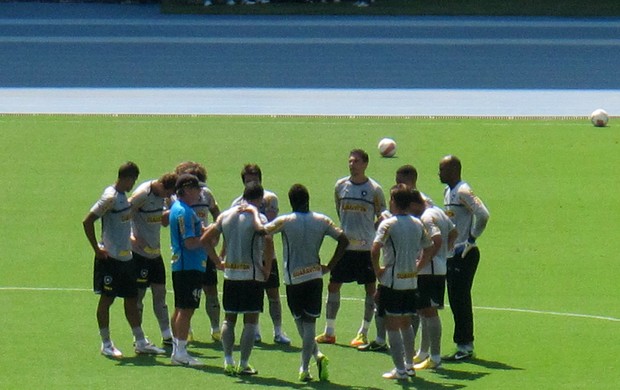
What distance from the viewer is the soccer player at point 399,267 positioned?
12117mm

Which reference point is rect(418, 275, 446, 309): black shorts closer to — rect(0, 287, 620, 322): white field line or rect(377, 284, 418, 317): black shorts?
rect(377, 284, 418, 317): black shorts

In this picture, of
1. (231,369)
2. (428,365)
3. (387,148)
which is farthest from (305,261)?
(387,148)

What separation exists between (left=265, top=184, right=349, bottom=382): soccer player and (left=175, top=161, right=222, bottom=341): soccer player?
135 cm

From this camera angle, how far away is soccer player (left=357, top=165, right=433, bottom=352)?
42.0ft

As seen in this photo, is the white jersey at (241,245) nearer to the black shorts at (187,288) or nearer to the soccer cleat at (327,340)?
the black shorts at (187,288)

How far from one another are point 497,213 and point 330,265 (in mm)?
8767

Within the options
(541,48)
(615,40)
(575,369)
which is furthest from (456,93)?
(575,369)

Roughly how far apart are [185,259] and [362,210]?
211 centimetres

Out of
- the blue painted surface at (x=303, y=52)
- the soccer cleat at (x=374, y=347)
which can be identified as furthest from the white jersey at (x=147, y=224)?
the blue painted surface at (x=303, y=52)

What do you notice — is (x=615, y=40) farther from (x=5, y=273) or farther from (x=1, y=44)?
(x=5, y=273)

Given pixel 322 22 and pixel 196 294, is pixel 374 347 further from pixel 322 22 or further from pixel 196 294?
pixel 322 22

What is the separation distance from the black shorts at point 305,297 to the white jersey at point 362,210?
1.71 metres

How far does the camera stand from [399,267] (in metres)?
12.2

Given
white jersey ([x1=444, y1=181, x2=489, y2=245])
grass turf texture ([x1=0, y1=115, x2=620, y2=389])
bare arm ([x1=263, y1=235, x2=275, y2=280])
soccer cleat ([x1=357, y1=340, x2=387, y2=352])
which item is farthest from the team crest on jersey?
white jersey ([x1=444, y1=181, x2=489, y2=245])
